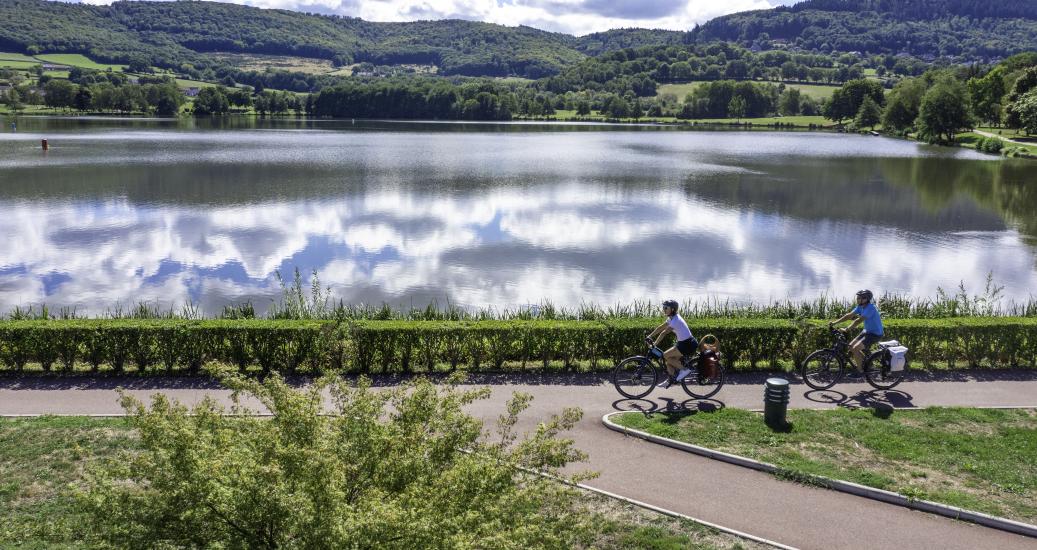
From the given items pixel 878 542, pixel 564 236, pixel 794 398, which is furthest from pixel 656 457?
pixel 564 236

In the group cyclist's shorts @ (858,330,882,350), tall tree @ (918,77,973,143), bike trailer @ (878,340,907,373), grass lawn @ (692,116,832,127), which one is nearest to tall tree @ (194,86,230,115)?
grass lawn @ (692,116,832,127)

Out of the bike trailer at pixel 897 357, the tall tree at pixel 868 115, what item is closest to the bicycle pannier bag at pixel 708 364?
the bike trailer at pixel 897 357

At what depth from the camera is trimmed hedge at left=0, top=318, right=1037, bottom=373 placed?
14.8 m

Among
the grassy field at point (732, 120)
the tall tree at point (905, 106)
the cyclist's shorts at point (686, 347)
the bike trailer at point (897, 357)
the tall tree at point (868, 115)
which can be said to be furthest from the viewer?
the grassy field at point (732, 120)

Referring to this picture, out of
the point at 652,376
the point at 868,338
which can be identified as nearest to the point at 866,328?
the point at 868,338

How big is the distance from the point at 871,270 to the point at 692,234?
871cm

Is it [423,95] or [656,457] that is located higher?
[423,95]

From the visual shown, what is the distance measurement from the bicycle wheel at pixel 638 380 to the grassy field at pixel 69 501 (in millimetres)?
4200

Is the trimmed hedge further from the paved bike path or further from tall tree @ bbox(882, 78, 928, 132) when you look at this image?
tall tree @ bbox(882, 78, 928, 132)

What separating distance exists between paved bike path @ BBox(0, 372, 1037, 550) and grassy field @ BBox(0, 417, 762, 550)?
471mm

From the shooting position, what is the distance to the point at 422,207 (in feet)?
134

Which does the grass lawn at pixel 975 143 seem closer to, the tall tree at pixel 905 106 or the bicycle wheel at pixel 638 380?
the tall tree at pixel 905 106

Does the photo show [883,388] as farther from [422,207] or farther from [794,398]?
[422,207]

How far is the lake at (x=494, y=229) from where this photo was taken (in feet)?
81.7
